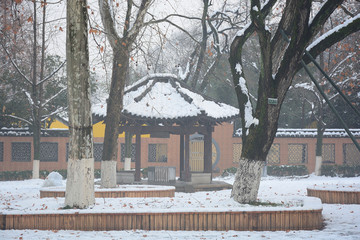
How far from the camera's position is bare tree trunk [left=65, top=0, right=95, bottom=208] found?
976 cm

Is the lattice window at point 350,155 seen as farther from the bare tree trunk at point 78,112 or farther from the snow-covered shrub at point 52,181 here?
the bare tree trunk at point 78,112

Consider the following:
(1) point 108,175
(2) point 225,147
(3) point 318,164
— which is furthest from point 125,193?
(2) point 225,147

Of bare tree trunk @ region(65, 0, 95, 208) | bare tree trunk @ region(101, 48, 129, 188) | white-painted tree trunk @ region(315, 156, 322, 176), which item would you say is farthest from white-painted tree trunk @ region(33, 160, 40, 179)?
white-painted tree trunk @ region(315, 156, 322, 176)

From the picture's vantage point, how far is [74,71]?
32.2ft

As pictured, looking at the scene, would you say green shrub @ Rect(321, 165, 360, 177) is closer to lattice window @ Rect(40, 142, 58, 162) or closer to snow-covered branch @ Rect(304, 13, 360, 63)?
lattice window @ Rect(40, 142, 58, 162)

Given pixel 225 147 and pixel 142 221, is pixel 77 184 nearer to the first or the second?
pixel 142 221

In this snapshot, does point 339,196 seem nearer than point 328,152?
Yes

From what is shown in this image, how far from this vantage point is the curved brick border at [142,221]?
9.06 m

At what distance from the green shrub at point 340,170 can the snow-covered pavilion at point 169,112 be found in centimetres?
1039

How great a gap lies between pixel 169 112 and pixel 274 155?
42.8 ft

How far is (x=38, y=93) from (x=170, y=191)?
12.2 m

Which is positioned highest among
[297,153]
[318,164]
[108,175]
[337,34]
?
[337,34]

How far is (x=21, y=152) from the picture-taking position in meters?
27.2

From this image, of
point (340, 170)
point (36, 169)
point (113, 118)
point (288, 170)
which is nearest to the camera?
point (113, 118)
